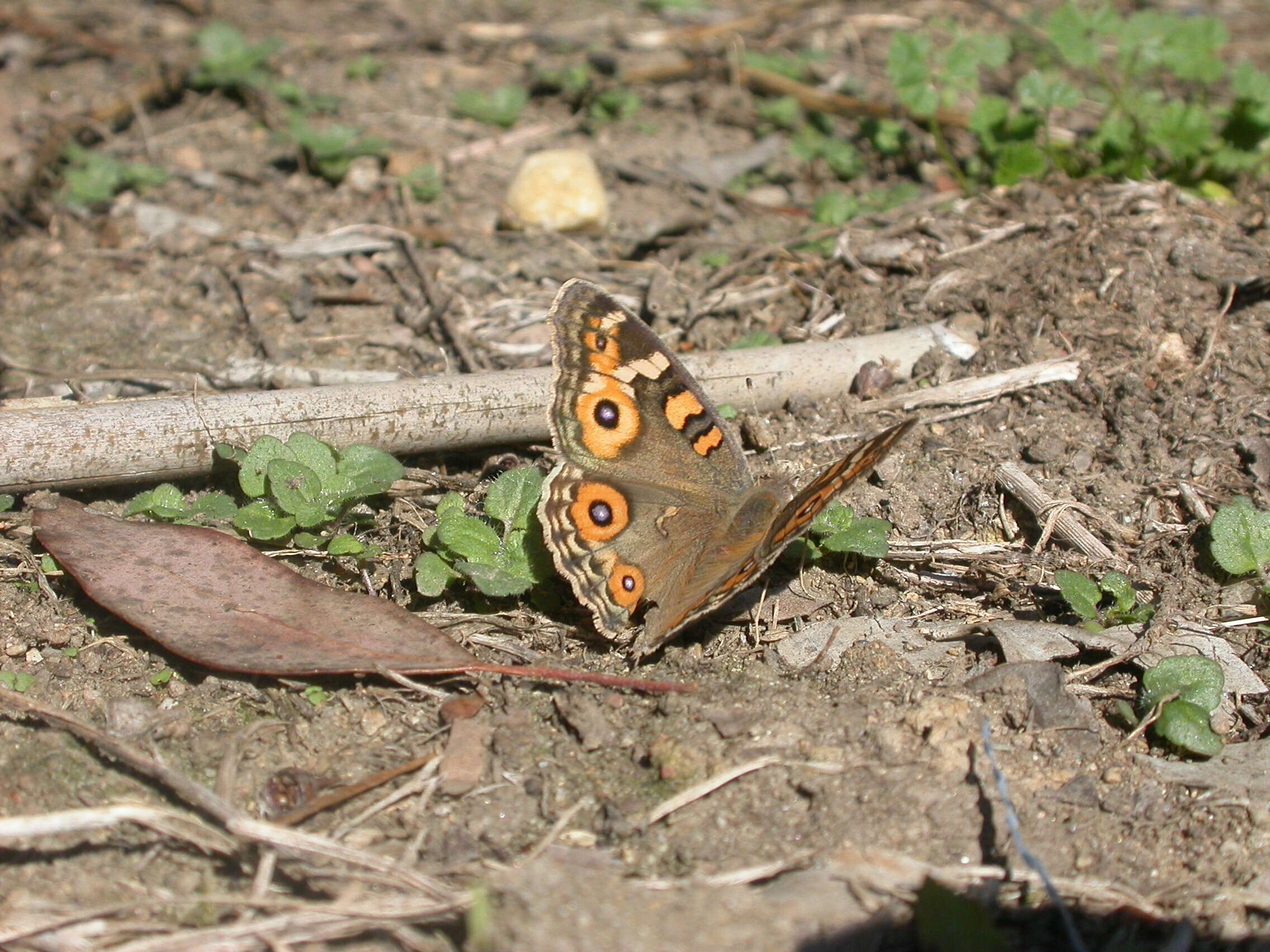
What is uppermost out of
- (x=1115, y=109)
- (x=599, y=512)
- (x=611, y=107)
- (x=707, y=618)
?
(x=1115, y=109)

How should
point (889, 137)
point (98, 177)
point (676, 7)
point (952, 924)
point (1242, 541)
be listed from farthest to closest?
point (676, 7), point (889, 137), point (98, 177), point (1242, 541), point (952, 924)

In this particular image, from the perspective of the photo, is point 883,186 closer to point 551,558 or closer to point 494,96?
point 494,96

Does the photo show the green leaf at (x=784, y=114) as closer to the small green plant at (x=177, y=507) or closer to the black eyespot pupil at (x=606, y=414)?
the black eyespot pupil at (x=606, y=414)

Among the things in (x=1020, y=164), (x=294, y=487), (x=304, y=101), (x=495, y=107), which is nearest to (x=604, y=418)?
(x=294, y=487)

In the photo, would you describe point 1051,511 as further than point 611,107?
No

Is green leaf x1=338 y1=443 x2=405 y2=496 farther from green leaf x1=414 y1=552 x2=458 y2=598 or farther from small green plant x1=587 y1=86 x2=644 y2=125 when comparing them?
small green plant x1=587 y1=86 x2=644 y2=125

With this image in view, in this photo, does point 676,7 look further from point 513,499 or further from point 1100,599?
point 1100,599

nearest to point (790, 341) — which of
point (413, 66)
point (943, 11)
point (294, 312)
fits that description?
point (294, 312)

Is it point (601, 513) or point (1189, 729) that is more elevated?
point (601, 513)
